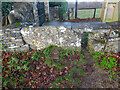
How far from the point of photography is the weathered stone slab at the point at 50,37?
2955mm

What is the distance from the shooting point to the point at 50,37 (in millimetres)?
3057

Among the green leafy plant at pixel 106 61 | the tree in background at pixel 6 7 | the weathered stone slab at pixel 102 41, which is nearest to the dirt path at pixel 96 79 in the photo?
the green leafy plant at pixel 106 61

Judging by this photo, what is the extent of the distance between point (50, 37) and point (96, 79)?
76.3 inches

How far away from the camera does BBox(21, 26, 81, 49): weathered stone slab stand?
2.96 meters

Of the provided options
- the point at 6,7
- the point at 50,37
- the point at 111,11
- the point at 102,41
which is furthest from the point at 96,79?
the point at 6,7

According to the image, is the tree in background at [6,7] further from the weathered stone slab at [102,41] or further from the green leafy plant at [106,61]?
the green leafy plant at [106,61]

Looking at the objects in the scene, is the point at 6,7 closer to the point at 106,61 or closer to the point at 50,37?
the point at 50,37

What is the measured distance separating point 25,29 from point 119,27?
3274mm

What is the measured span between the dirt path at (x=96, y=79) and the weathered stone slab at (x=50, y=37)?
91cm

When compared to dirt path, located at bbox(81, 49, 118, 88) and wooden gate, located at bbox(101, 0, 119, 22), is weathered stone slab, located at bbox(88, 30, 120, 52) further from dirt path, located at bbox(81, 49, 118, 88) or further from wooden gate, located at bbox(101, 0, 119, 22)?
wooden gate, located at bbox(101, 0, 119, 22)

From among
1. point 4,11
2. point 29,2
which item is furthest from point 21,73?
point 29,2

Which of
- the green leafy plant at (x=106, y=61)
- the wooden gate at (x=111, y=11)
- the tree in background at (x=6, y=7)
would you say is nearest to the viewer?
the green leafy plant at (x=106, y=61)

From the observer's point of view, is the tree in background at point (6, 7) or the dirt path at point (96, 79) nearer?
the dirt path at point (96, 79)

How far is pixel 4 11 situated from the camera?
3434 millimetres
